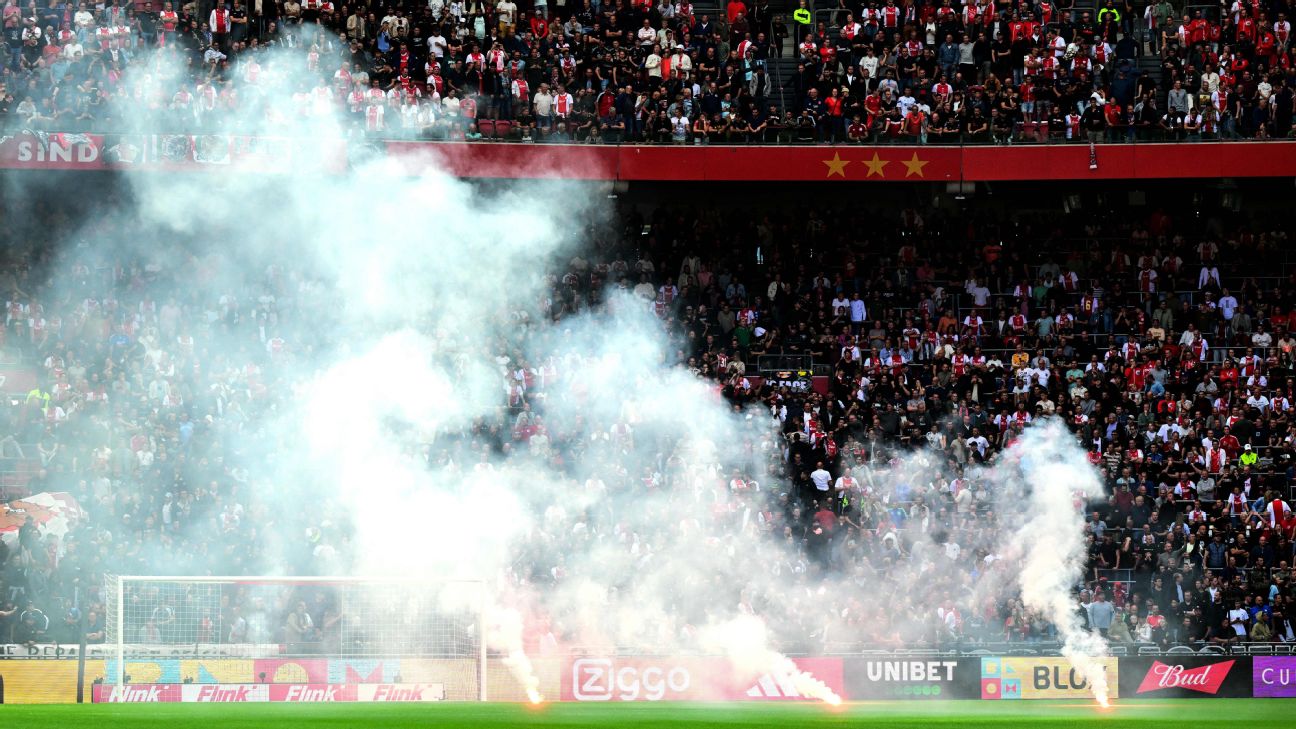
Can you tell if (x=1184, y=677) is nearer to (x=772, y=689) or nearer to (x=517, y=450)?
(x=772, y=689)

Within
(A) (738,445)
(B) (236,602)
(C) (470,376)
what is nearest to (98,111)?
(C) (470,376)

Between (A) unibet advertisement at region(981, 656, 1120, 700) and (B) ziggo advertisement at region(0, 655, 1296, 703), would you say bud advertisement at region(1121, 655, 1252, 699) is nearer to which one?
(B) ziggo advertisement at region(0, 655, 1296, 703)

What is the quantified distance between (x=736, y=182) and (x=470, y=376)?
7591 mm

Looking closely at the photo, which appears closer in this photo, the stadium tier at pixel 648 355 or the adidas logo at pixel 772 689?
the adidas logo at pixel 772 689

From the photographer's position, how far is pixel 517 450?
939 inches

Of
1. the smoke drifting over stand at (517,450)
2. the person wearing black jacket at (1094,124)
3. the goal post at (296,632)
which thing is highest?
the person wearing black jacket at (1094,124)

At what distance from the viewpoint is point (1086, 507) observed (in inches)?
945

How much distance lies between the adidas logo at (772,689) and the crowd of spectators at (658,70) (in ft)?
34.5

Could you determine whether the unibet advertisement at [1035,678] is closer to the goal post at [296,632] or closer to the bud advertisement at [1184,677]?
the bud advertisement at [1184,677]

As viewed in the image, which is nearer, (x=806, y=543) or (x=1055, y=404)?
(x=806, y=543)

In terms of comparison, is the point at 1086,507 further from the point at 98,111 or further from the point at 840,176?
the point at 98,111

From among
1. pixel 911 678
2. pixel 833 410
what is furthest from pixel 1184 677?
pixel 833 410

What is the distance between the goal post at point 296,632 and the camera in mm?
19953

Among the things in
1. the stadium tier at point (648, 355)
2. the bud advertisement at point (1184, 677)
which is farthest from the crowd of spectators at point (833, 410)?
the bud advertisement at point (1184, 677)
